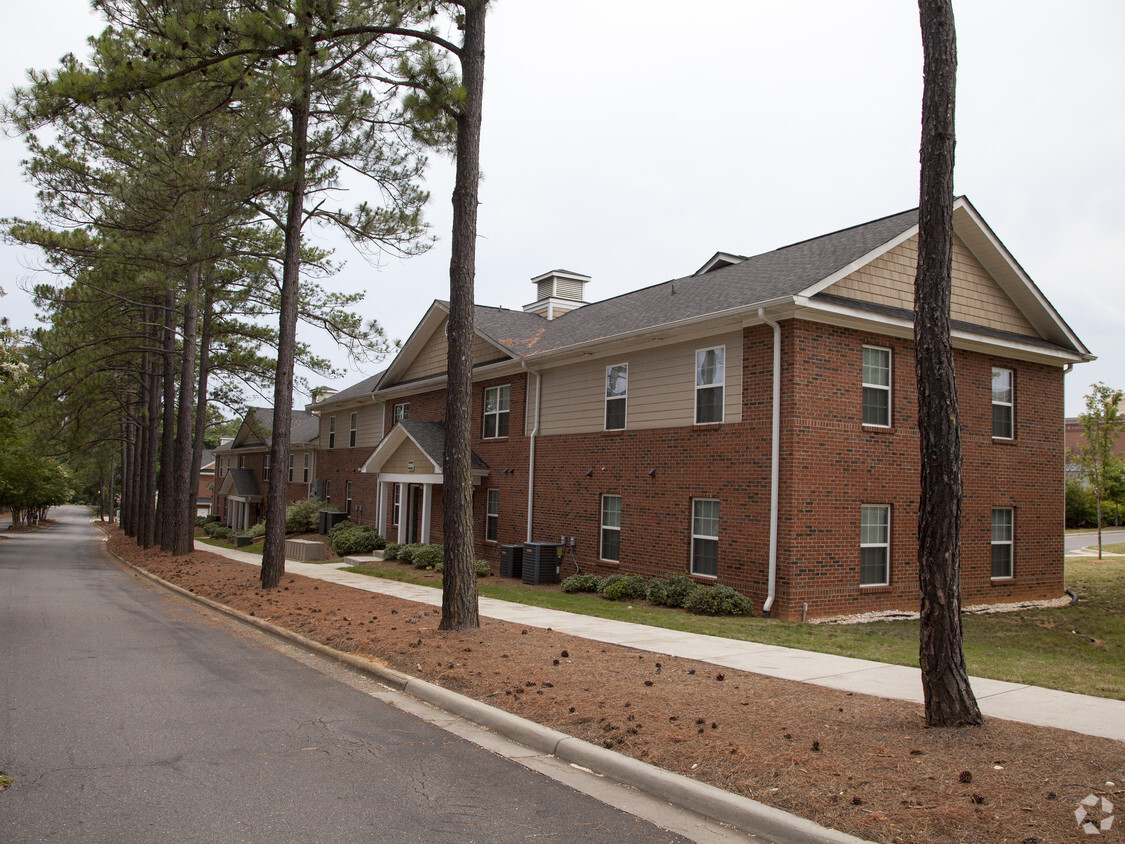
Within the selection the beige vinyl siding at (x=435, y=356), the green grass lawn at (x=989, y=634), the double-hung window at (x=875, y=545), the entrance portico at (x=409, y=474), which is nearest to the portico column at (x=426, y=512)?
the entrance portico at (x=409, y=474)

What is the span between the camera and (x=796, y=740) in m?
6.00

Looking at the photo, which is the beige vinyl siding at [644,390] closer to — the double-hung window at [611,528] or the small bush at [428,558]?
the double-hung window at [611,528]

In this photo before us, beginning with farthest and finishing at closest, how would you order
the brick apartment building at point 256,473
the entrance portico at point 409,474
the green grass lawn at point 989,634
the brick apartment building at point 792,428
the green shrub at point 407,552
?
the brick apartment building at point 256,473, the entrance portico at point 409,474, the green shrub at point 407,552, the brick apartment building at point 792,428, the green grass lawn at point 989,634

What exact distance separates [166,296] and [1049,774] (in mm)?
30508

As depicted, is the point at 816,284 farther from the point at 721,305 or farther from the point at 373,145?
the point at 373,145

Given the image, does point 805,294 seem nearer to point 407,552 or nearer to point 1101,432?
point 407,552

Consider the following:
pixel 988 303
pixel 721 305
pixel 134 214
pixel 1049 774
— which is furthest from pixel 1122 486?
pixel 134 214

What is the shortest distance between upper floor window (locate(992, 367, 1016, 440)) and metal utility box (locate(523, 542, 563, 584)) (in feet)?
31.9

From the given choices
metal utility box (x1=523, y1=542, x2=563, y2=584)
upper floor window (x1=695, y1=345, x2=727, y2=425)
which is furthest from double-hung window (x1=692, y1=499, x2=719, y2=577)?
metal utility box (x1=523, y1=542, x2=563, y2=584)

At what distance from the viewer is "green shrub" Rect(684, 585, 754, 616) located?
558 inches

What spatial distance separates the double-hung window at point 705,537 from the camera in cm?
1561

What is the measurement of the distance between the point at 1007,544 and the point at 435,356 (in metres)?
17.2

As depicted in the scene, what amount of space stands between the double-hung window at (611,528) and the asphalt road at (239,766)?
30.4 ft

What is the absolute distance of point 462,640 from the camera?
10.3 m
